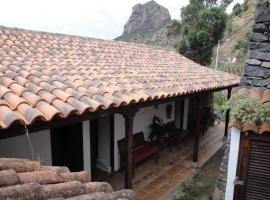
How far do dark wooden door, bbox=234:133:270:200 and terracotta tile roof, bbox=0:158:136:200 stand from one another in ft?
8.75

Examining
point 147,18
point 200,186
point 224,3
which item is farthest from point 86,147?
point 147,18

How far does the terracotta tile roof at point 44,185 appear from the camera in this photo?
1577 mm

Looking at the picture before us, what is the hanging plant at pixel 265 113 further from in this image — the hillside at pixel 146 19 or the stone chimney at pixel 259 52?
the hillside at pixel 146 19

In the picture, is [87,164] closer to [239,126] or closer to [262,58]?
[239,126]

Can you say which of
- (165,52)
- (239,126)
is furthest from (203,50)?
(239,126)

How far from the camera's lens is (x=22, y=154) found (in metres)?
4.75

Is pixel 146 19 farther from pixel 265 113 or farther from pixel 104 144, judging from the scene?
pixel 265 113

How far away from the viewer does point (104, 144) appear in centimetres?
694

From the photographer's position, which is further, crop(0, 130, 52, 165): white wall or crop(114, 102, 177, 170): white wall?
crop(114, 102, 177, 170): white wall

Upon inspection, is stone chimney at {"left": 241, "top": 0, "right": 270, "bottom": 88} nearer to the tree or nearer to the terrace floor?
the terrace floor

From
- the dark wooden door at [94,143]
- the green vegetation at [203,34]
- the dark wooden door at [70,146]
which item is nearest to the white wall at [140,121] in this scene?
the dark wooden door at [94,143]

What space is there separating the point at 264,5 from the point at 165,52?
6.94 meters

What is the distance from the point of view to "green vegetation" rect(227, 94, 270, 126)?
3709 millimetres

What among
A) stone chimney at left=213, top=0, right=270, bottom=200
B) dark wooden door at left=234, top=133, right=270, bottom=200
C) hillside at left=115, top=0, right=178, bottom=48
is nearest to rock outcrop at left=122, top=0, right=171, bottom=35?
hillside at left=115, top=0, right=178, bottom=48
